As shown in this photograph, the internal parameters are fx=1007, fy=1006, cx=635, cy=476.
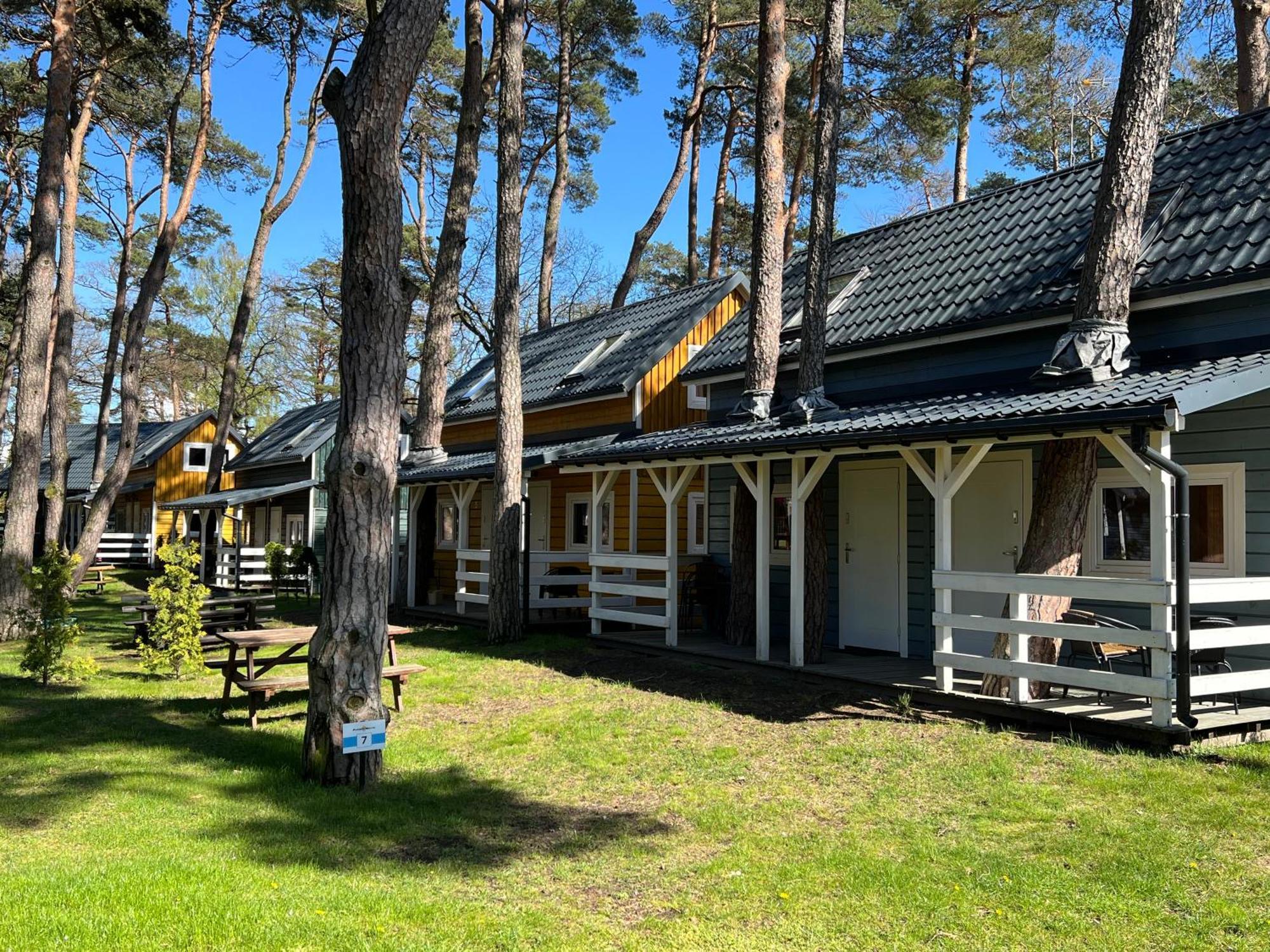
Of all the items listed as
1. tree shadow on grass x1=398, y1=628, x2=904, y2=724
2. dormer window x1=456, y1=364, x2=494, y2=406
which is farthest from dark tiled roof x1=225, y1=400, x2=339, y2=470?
tree shadow on grass x1=398, y1=628, x2=904, y2=724

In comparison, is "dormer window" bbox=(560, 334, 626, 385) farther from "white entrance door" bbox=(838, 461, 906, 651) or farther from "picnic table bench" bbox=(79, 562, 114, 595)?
"picnic table bench" bbox=(79, 562, 114, 595)

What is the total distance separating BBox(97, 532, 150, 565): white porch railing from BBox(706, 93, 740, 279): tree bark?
880 inches

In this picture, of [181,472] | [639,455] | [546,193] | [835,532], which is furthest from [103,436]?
[835,532]

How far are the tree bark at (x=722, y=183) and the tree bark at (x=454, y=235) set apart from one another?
25.3 ft

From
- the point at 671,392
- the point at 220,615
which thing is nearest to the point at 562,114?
the point at 671,392

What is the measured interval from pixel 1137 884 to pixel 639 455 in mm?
8192

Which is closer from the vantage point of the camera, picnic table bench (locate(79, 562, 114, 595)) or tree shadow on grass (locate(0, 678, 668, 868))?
tree shadow on grass (locate(0, 678, 668, 868))

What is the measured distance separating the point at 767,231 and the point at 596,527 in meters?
4.53

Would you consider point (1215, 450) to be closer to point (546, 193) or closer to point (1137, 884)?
point (1137, 884)

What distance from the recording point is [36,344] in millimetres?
14516

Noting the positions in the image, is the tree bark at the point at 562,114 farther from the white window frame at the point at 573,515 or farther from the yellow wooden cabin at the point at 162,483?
the yellow wooden cabin at the point at 162,483

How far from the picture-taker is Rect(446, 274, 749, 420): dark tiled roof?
57.7ft

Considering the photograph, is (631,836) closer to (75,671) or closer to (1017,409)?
(1017,409)

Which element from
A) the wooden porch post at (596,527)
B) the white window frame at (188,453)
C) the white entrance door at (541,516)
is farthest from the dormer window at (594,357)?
the white window frame at (188,453)
